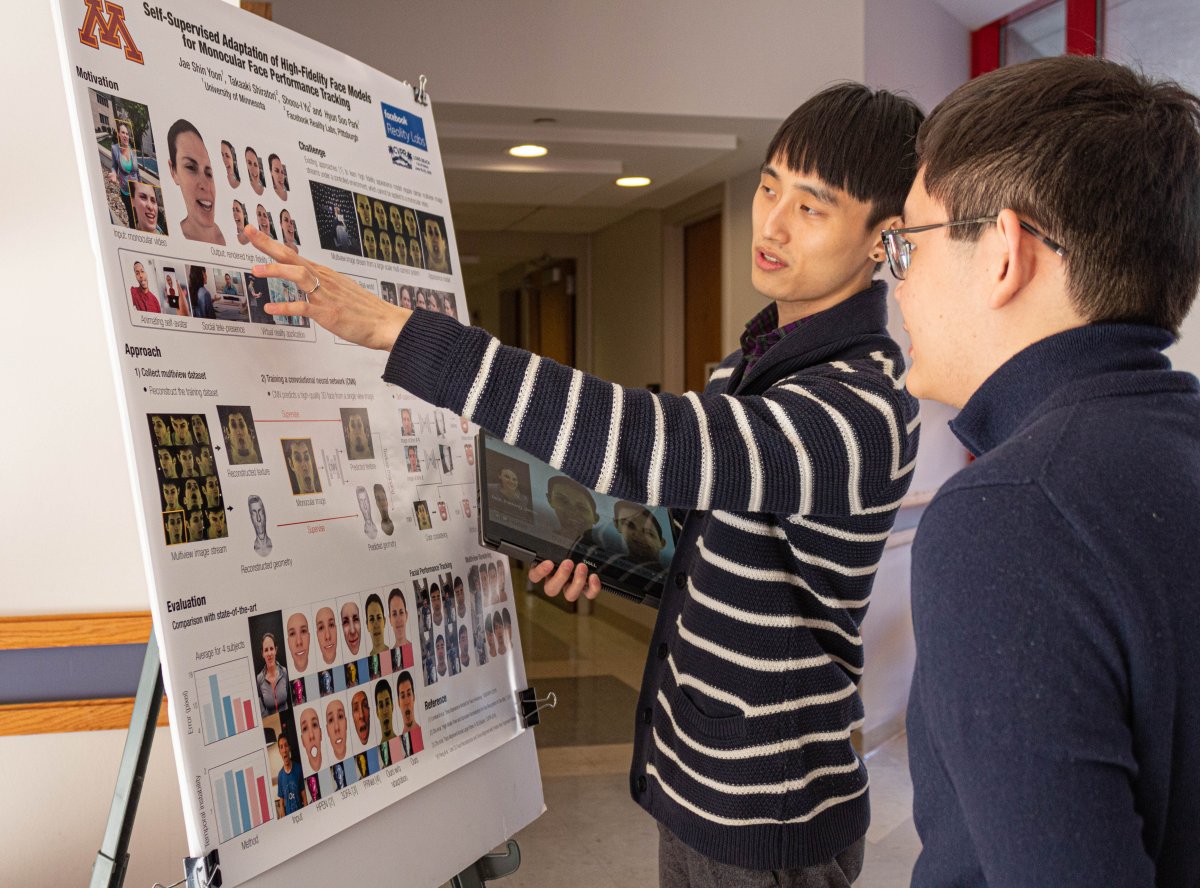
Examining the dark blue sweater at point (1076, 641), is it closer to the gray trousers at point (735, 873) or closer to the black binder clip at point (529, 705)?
the gray trousers at point (735, 873)

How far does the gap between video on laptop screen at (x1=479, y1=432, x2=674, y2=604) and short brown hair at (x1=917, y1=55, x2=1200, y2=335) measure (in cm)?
81

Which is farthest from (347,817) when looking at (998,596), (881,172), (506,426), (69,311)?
(69,311)

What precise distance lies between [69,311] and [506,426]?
53.9 inches

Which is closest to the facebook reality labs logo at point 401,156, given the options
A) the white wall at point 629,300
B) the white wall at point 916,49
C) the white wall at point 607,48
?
the white wall at point 607,48

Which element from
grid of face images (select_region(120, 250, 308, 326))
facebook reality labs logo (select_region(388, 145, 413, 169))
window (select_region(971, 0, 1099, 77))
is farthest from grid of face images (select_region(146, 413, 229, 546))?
window (select_region(971, 0, 1099, 77))

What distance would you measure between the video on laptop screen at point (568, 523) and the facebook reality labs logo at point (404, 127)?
53cm

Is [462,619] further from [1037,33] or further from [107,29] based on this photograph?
[1037,33]

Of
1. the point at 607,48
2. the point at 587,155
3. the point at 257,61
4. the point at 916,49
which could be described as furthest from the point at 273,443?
the point at 916,49

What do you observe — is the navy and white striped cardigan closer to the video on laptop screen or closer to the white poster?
the video on laptop screen

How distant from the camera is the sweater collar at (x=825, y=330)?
1.27m

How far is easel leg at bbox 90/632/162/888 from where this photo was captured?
1.19 meters

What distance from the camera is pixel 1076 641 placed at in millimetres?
601

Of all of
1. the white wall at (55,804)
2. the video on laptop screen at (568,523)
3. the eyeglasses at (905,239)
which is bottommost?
the white wall at (55,804)

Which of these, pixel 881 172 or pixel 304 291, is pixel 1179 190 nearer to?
pixel 881 172
